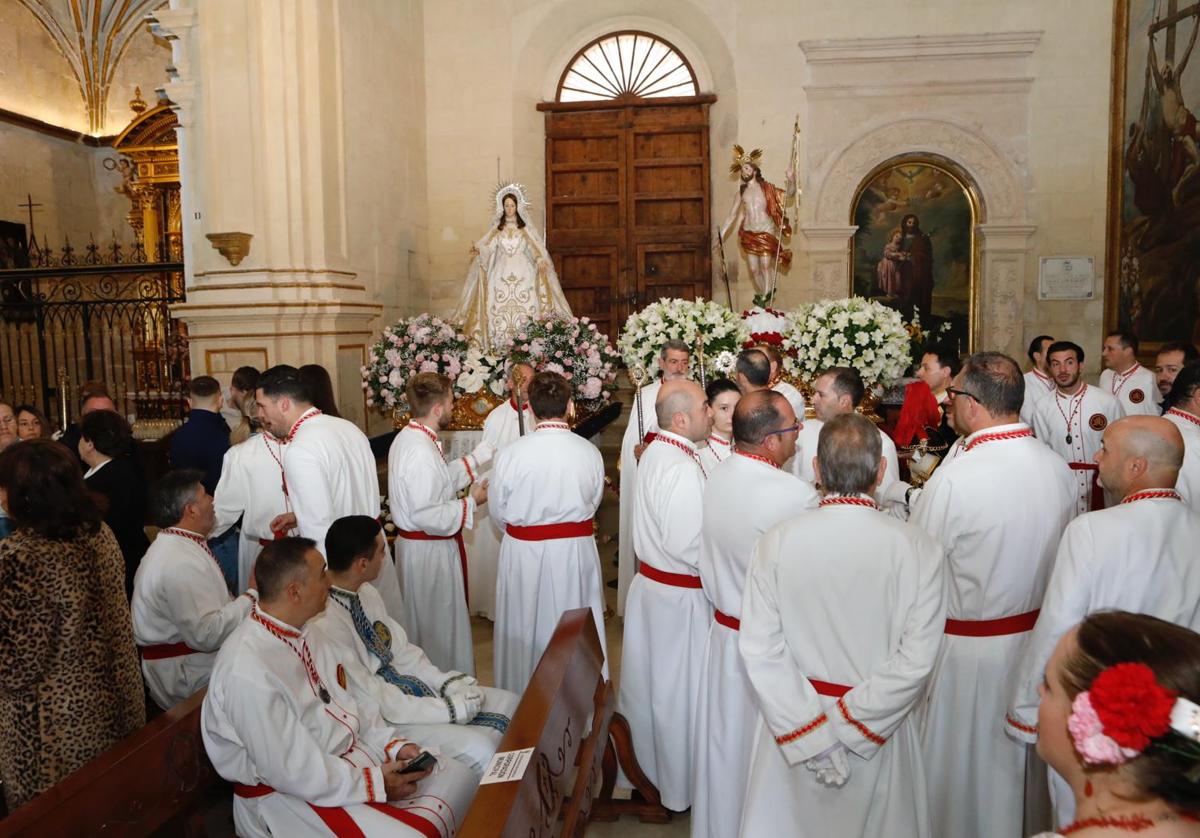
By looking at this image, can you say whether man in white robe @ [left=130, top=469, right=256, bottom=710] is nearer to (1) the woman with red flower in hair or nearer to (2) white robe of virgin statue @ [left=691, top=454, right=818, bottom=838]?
(2) white robe of virgin statue @ [left=691, top=454, right=818, bottom=838]

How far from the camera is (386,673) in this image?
390 cm

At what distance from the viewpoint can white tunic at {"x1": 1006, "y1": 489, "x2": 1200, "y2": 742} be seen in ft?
10.1

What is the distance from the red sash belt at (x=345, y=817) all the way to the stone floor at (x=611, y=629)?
1372 millimetres

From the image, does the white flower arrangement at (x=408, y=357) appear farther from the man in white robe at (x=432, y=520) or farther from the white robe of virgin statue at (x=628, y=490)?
the man in white robe at (x=432, y=520)

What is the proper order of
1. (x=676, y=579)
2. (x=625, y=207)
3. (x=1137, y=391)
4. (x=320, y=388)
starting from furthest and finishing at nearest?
(x=625, y=207)
(x=1137, y=391)
(x=320, y=388)
(x=676, y=579)

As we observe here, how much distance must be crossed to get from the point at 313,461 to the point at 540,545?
1.33 metres

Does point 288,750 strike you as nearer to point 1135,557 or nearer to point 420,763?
point 420,763

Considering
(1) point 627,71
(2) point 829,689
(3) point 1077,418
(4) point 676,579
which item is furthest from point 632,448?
(1) point 627,71

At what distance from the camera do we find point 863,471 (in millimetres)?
2908

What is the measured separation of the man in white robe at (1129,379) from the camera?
24.7ft

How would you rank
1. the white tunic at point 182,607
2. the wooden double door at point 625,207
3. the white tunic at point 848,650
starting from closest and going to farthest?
1. the white tunic at point 848,650
2. the white tunic at point 182,607
3. the wooden double door at point 625,207

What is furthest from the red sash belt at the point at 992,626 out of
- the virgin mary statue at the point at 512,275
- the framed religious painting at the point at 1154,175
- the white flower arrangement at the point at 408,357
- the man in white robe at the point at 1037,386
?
the framed religious painting at the point at 1154,175

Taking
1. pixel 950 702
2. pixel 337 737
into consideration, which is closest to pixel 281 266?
pixel 337 737

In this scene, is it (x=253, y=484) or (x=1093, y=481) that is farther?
(x=1093, y=481)
